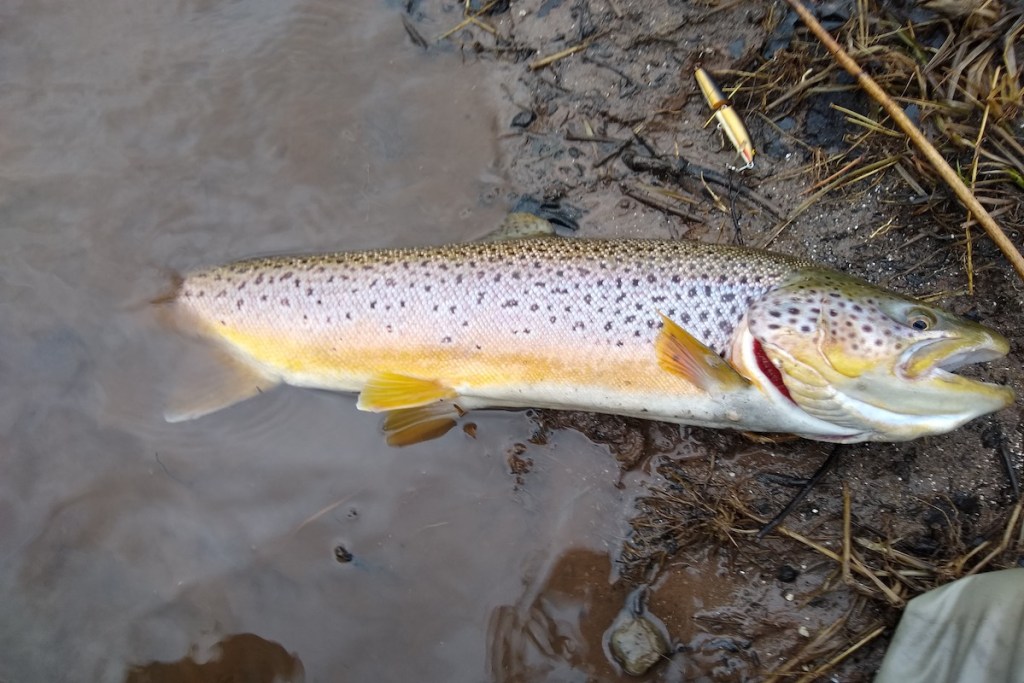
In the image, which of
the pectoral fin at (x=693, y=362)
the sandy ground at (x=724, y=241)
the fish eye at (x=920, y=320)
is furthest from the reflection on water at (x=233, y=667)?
the fish eye at (x=920, y=320)

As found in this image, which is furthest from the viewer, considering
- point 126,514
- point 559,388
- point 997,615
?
point 126,514

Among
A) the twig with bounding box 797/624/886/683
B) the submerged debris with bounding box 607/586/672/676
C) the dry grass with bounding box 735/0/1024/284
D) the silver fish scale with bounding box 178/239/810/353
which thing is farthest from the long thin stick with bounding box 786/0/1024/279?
the submerged debris with bounding box 607/586/672/676

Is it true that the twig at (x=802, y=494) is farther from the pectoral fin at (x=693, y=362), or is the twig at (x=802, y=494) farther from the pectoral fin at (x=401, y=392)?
the pectoral fin at (x=401, y=392)

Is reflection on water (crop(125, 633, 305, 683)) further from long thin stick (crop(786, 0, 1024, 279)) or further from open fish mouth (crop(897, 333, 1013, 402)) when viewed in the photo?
long thin stick (crop(786, 0, 1024, 279))

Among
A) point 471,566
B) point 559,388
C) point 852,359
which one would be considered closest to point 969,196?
point 852,359

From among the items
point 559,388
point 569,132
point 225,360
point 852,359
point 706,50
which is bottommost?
point 225,360

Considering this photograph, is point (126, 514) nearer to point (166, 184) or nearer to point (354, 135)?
point (166, 184)

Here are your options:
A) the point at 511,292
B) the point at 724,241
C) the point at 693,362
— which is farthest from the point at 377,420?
the point at 724,241
